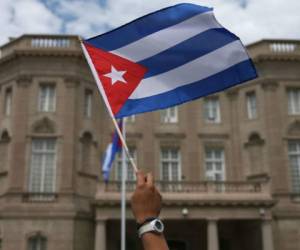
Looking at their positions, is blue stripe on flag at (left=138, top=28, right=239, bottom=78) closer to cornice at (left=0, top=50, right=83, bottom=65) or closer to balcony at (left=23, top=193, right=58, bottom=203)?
balcony at (left=23, top=193, right=58, bottom=203)

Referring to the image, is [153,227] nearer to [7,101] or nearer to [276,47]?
[7,101]

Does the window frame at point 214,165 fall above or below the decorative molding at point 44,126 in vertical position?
below

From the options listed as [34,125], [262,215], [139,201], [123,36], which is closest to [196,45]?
[123,36]

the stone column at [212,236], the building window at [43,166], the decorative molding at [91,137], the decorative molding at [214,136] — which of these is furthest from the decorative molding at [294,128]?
the building window at [43,166]

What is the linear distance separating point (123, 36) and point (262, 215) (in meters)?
19.1

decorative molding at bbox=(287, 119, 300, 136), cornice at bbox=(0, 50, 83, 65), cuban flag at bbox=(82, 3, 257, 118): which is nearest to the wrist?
cuban flag at bbox=(82, 3, 257, 118)

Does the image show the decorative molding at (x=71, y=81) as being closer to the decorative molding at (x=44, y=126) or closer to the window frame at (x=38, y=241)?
the decorative molding at (x=44, y=126)

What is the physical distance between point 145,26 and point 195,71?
A: 0.97 m

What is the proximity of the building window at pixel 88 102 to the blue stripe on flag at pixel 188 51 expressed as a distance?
21.4 meters

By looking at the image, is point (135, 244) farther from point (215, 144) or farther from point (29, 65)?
point (29, 65)

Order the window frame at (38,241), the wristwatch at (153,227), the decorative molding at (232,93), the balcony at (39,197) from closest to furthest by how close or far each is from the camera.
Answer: the wristwatch at (153,227), the window frame at (38,241), the balcony at (39,197), the decorative molding at (232,93)

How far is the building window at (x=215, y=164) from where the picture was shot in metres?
28.6

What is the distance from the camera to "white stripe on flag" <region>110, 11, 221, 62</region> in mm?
6980

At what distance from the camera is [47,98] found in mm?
27906
